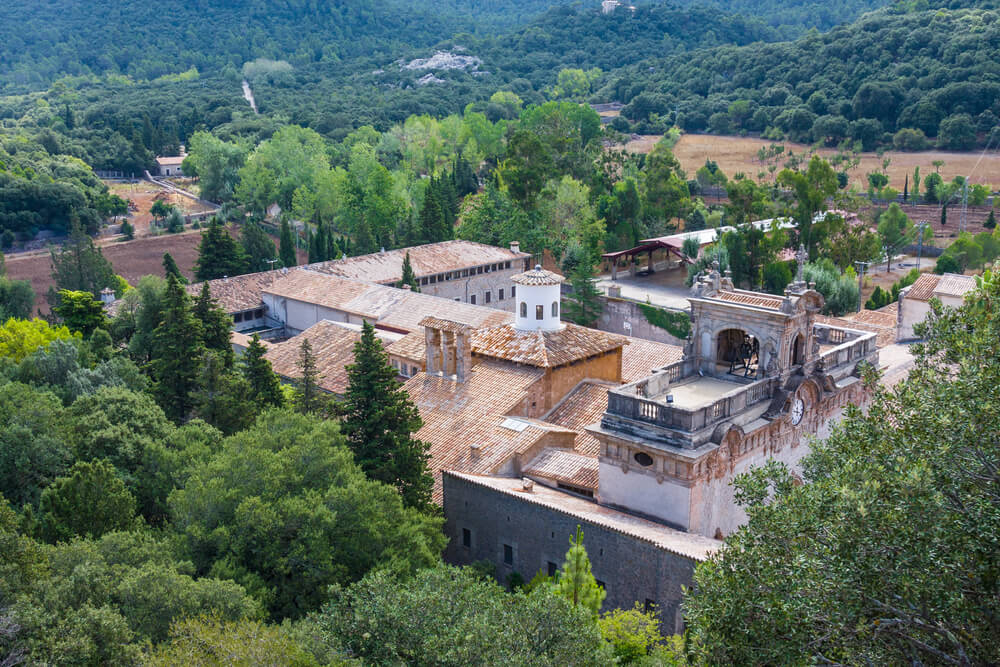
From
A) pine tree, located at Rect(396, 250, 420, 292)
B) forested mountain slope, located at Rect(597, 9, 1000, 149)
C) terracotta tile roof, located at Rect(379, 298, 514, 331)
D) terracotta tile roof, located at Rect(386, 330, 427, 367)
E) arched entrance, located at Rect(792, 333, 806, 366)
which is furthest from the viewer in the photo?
forested mountain slope, located at Rect(597, 9, 1000, 149)

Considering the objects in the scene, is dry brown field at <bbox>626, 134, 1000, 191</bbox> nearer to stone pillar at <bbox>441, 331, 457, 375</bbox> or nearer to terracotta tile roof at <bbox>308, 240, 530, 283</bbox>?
terracotta tile roof at <bbox>308, 240, 530, 283</bbox>

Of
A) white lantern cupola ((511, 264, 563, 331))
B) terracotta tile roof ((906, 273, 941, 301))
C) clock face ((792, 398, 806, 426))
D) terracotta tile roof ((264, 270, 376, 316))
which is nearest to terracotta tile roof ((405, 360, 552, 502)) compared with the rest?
white lantern cupola ((511, 264, 563, 331))

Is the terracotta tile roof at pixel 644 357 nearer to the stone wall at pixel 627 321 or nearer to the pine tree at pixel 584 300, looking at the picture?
the pine tree at pixel 584 300

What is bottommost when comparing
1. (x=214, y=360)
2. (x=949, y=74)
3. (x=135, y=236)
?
(x=135, y=236)

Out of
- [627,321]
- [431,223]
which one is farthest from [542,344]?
[431,223]

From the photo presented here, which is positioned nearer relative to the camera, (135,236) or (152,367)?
(152,367)

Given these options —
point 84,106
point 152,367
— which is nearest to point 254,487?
point 152,367

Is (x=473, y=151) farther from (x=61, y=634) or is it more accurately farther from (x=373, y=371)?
(x=61, y=634)
